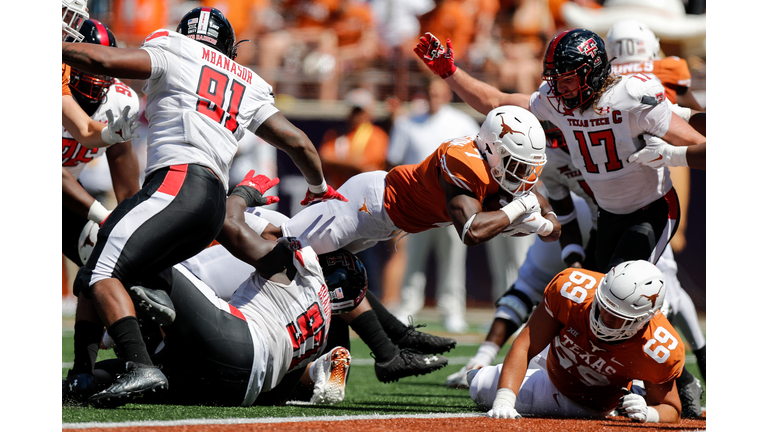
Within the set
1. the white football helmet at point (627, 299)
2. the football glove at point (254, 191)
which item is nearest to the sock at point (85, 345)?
the football glove at point (254, 191)

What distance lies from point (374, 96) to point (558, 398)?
582 cm

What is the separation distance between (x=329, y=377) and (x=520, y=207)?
108cm

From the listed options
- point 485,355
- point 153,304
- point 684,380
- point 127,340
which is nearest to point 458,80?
point 485,355

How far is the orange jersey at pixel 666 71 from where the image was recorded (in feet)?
15.1

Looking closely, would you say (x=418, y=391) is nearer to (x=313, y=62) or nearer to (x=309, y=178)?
(x=309, y=178)

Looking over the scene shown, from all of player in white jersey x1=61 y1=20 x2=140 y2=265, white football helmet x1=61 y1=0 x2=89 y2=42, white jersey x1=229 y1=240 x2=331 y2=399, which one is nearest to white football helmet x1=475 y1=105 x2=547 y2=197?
white jersey x1=229 y1=240 x2=331 y2=399

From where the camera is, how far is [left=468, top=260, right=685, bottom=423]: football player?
2922 millimetres

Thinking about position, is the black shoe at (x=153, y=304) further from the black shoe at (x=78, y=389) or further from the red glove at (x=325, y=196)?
the red glove at (x=325, y=196)

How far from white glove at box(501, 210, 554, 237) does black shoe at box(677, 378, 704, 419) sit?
3.44ft

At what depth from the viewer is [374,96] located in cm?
867

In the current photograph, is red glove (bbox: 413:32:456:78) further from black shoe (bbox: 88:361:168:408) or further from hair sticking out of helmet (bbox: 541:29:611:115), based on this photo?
black shoe (bbox: 88:361:168:408)

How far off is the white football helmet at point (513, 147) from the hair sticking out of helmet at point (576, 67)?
0.35 meters
